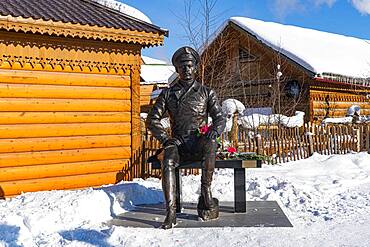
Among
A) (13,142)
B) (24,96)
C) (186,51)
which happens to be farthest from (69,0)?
(186,51)

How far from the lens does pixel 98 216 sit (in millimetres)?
6086

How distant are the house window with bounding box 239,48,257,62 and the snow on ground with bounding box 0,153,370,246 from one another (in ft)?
41.4

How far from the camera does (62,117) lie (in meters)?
8.41

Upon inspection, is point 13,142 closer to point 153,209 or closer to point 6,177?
point 6,177

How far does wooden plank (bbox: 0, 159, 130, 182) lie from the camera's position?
7.88 meters

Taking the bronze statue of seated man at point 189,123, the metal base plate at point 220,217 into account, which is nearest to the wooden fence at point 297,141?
the metal base plate at point 220,217

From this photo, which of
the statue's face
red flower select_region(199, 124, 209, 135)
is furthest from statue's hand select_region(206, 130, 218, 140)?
the statue's face

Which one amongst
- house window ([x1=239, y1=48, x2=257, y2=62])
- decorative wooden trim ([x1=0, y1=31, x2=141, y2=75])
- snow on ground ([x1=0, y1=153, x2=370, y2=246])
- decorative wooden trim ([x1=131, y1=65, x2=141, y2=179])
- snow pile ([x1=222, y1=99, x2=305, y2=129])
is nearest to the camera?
snow on ground ([x1=0, y1=153, x2=370, y2=246])

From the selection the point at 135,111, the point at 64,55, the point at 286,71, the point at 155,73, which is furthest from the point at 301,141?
the point at 155,73

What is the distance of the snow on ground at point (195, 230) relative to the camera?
16.2 feet

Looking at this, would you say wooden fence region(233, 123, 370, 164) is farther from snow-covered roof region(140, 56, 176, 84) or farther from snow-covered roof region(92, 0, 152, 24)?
snow-covered roof region(140, 56, 176, 84)

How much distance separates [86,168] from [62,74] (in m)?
1.92

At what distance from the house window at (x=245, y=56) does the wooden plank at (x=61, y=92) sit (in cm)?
1296

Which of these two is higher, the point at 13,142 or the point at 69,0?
the point at 69,0
